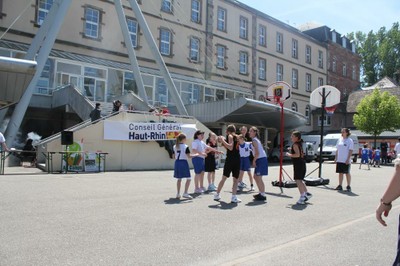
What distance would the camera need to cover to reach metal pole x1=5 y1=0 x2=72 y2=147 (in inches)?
698

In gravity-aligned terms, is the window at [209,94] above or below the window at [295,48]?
below

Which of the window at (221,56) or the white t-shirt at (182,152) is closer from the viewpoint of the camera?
the white t-shirt at (182,152)

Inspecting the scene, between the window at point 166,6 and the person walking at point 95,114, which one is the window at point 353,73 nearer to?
the window at point 166,6

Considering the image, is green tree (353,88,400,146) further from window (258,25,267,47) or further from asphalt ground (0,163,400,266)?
asphalt ground (0,163,400,266)

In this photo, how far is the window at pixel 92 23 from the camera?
27.9 m

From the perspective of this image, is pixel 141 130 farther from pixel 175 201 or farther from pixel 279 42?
pixel 279 42

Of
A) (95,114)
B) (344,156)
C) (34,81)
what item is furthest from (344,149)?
(34,81)

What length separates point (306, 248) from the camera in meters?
5.43

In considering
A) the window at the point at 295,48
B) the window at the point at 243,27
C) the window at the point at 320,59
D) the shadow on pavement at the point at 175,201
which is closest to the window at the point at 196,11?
the window at the point at 243,27

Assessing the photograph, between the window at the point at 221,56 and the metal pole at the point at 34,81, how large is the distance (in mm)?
18745

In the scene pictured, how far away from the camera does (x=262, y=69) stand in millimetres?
42219

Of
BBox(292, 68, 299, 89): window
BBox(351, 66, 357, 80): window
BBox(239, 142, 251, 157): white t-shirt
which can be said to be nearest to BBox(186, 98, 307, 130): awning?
BBox(239, 142, 251, 157): white t-shirt

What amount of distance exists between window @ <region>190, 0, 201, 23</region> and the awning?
10423 mm

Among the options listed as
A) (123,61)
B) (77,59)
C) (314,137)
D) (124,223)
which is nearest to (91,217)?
(124,223)
